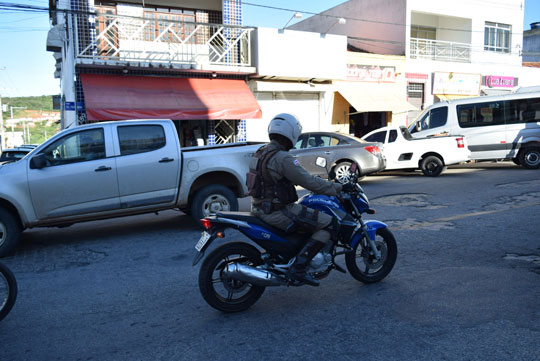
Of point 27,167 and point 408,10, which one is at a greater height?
point 408,10

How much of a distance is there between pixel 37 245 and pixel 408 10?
839 inches

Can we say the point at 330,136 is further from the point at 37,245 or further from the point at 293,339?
the point at 293,339

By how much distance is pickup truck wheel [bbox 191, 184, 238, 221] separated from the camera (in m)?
7.52

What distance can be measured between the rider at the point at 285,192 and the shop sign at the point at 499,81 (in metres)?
25.1

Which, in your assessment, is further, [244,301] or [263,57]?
[263,57]

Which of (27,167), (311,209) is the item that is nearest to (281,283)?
(311,209)

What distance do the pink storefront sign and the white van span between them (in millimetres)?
11935

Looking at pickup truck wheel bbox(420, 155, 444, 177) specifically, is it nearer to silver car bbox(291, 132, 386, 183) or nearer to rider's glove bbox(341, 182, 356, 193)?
silver car bbox(291, 132, 386, 183)

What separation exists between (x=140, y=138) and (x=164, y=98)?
8.54m

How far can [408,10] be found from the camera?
76.1 feet

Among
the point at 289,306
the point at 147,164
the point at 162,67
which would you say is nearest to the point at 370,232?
the point at 289,306

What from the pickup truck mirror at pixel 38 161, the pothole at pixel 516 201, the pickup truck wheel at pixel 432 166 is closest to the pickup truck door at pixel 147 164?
the pickup truck mirror at pixel 38 161

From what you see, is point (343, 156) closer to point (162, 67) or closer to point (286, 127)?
point (162, 67)

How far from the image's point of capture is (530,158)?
14578mm
